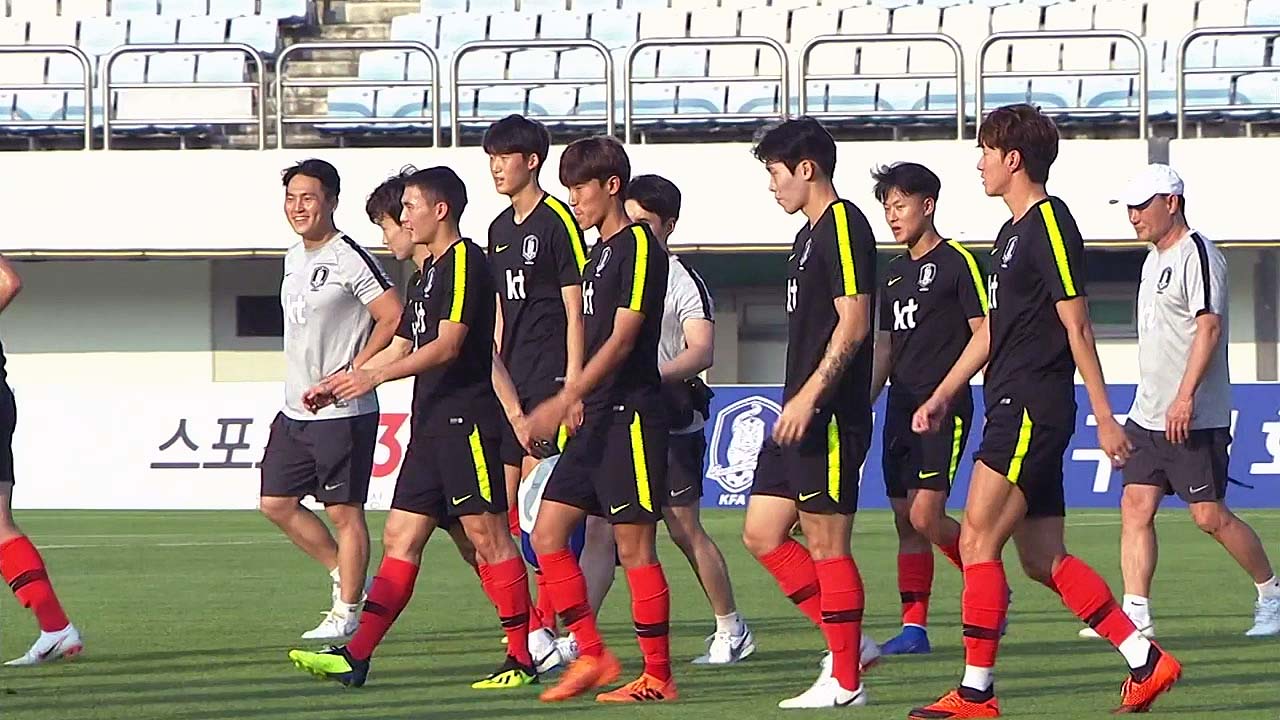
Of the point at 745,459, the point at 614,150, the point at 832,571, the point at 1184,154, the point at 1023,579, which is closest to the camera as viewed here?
the point at 832,571

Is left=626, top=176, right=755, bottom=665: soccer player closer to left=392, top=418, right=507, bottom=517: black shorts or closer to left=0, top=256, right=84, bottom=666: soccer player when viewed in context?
left=392, top=418, right=507, bottom=517: black shorts

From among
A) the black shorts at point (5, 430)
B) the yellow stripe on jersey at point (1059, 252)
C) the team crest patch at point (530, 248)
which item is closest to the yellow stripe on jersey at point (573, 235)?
the team crest patch at point (530, 248)

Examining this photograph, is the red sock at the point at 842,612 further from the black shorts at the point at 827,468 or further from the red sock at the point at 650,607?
the red sock at the point at 650,607

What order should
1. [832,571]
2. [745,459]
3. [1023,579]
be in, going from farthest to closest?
[745,459] → [1023,579] → [832,571]

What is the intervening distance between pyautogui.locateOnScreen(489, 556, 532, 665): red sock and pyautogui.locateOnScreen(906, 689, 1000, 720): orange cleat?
64.5 inches

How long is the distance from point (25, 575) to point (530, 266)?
93.4 inches

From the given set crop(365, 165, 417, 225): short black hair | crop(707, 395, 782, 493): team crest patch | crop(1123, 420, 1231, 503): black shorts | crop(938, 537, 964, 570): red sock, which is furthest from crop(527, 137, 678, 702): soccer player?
crop(707, 395, 782, 493): team crest patch

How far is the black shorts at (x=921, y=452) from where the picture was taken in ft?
29.4

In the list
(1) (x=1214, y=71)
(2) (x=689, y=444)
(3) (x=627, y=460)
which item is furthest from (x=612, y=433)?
(1) (x=1214, y=71)

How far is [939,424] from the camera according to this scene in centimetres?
792

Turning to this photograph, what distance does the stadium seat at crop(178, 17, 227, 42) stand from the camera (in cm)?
2505

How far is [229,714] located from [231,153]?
1521 centimetres

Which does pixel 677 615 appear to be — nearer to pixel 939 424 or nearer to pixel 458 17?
pixel 939 424

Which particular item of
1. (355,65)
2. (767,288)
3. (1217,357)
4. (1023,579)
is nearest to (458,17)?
(355,65)
